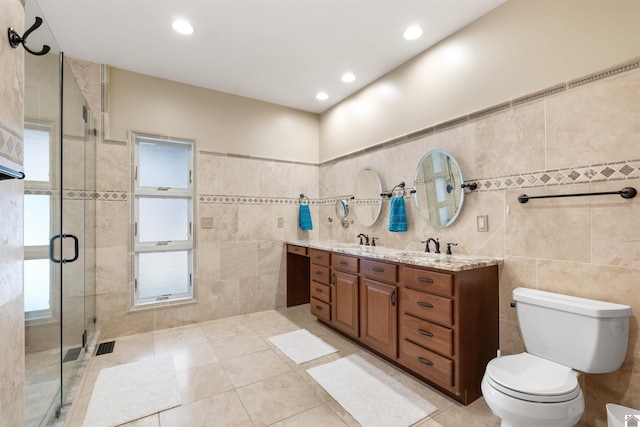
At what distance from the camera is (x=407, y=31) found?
91.7 inches

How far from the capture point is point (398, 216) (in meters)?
2.76

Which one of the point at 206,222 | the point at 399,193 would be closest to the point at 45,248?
the point at 206,222

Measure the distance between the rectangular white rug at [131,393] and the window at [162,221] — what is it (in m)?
0.90

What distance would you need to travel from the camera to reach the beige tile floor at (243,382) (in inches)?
66.8

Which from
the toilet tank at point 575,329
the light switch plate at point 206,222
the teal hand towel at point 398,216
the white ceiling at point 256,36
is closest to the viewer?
the toilet tank at point 575,329

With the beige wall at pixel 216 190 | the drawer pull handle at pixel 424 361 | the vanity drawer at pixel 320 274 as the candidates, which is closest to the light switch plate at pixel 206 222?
the beige wall at pixel 216 190

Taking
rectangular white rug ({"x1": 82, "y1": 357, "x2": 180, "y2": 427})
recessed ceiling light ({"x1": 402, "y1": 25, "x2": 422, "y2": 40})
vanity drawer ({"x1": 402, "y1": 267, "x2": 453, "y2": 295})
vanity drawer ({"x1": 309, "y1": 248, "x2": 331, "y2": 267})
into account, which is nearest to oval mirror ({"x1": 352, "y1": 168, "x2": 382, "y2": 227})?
vanity drawer ({"x1": 309, "y1": 248, "x2": 331, "y2": 267})

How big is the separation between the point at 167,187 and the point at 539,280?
11.3 feet

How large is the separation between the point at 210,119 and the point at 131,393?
2715 mm

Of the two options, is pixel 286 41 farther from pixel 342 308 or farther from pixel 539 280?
pixel 539 280

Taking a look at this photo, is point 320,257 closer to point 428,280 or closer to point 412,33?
point 428,280

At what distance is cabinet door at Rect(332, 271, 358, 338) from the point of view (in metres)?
2.60

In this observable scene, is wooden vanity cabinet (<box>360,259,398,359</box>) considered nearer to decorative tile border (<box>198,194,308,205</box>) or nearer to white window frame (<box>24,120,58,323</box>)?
decorative tile border (<box>198,194,308,205</box>)

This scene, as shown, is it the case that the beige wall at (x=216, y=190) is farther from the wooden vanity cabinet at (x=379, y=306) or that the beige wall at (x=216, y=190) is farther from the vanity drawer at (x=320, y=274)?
the wooden vanity cabinet at (x=379, y=306)
